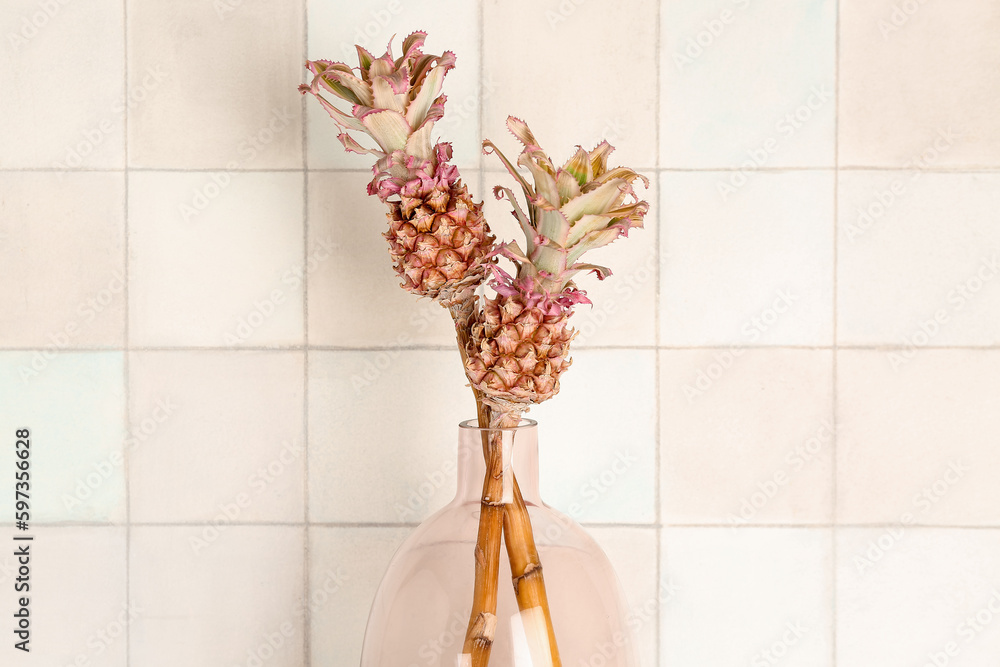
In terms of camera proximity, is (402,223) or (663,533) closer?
(402,223)

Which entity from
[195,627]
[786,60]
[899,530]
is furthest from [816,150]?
[195,627]

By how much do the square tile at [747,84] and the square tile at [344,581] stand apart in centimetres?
55

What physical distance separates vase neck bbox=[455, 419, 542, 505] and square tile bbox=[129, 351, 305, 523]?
25 cm

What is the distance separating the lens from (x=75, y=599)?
0.83m

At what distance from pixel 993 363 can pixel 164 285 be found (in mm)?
958

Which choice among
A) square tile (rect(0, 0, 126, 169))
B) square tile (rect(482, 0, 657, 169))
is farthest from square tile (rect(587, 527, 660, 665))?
square tile (rect(0, 0, 126, 169))

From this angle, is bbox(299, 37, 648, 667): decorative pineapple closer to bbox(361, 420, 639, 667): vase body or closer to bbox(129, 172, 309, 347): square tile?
bbox(361, 420, 639, 667): vase body

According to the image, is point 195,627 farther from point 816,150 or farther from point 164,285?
point 816,150

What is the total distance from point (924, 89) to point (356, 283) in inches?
27.1

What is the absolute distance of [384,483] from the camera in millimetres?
835

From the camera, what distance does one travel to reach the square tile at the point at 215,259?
2.72ft

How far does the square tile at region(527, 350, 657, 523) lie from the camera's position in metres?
0.83

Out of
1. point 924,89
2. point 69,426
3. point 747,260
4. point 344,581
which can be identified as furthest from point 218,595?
point 924,89

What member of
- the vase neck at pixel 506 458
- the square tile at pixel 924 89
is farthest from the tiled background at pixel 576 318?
the vase neck at pixel 506 458
